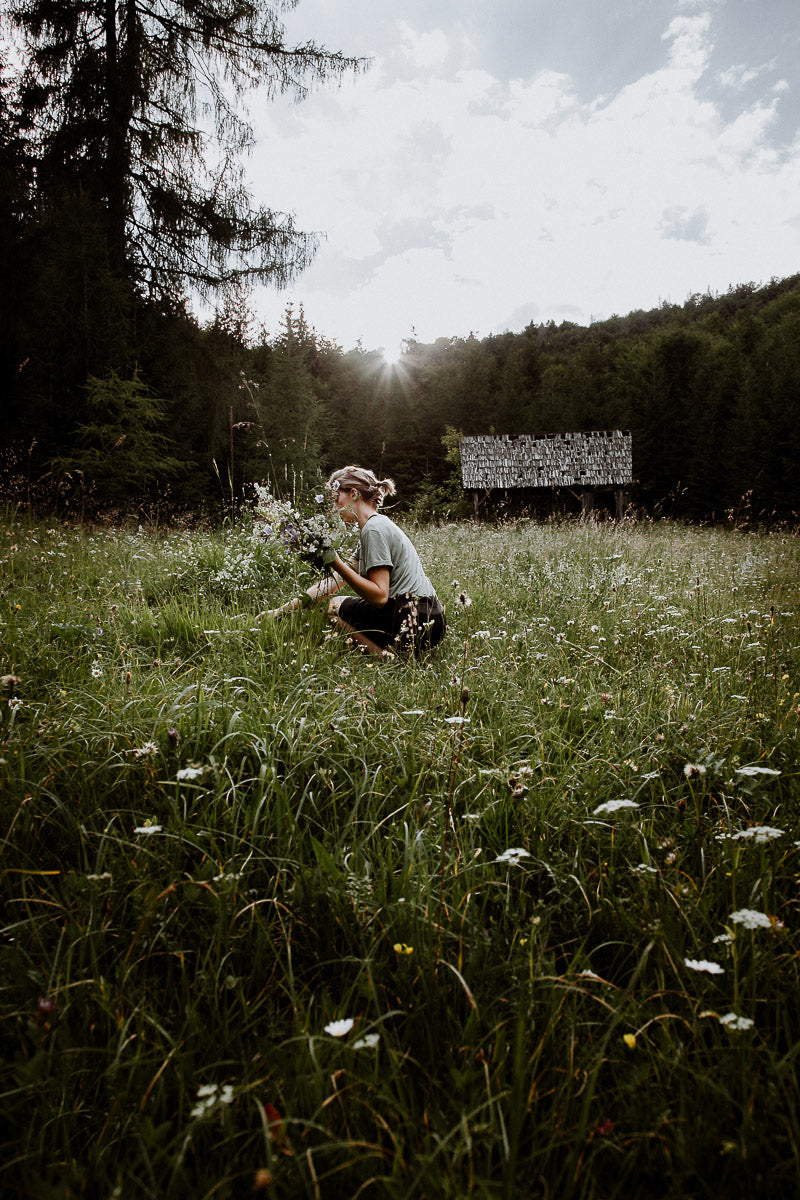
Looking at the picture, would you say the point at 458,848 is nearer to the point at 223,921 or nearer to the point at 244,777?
the point at 223,921

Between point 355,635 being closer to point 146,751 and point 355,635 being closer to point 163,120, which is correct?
point 146,751

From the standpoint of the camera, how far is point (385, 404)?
4831 centimetres

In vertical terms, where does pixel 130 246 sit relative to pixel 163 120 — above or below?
below

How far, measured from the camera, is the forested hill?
974cm

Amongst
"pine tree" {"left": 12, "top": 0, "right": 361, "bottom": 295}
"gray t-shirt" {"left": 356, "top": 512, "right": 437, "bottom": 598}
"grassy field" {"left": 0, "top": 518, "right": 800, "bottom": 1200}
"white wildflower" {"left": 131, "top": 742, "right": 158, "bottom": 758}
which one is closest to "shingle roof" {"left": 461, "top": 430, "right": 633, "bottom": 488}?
"pine tree" {"left": 12, "top": 0, "right": 361, "bottom": 295}

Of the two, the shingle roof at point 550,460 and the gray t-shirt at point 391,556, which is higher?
the shingle roof at point 550,460

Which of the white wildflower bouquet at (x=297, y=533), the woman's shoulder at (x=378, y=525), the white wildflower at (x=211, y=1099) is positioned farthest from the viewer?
the woman's shoulder at (x=378, y=525)

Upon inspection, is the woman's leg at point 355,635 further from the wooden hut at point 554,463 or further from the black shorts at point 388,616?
the wooden hut at point 554,463

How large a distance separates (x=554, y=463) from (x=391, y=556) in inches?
837

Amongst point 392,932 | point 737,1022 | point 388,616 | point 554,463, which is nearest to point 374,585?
point 388,616

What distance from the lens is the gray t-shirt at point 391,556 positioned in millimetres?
3760

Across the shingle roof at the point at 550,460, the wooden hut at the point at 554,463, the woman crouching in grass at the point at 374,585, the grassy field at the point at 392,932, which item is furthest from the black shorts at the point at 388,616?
the shingle roof at the point at 550,460

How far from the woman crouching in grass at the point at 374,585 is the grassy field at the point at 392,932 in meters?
0.77

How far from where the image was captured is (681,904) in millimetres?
1446
